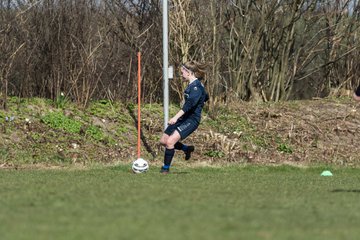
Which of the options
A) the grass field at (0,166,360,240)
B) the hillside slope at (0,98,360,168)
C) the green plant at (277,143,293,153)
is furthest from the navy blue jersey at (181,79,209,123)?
the green plant at (277,143,293,153)

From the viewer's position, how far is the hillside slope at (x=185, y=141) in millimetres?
17203

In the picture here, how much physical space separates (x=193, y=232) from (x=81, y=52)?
13.4 m

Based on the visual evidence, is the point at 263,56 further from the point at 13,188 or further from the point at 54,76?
the point at 13,188

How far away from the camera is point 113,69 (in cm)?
2030

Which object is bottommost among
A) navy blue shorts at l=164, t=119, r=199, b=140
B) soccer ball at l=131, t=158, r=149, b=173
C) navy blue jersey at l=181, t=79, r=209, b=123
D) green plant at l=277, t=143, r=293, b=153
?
green plant at l=277, t=143, r=293, b=153

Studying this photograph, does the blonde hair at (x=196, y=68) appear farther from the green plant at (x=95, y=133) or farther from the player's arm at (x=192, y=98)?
the green plant at (x=95, y=133)

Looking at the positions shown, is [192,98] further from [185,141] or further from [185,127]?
[185,141]

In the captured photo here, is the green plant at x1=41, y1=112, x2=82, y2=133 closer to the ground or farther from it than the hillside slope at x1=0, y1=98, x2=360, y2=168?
farther from it

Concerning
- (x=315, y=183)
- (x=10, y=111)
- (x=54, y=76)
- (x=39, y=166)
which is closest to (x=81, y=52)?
(x=54, y=76)

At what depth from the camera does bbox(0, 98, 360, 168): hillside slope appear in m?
17.2

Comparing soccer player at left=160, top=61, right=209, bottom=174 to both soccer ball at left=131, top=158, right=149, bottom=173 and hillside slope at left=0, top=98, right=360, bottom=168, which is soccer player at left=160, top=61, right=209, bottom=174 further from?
hillside slope at left=0, top=98, right=360, bottom=168

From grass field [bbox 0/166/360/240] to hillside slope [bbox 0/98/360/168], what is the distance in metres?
3.74

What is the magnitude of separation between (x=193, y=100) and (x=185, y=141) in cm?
547

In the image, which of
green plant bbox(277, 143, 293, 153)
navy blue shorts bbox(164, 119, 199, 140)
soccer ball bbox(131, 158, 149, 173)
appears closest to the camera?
navy blue shorts bbox(164, 119, 199, 140)
